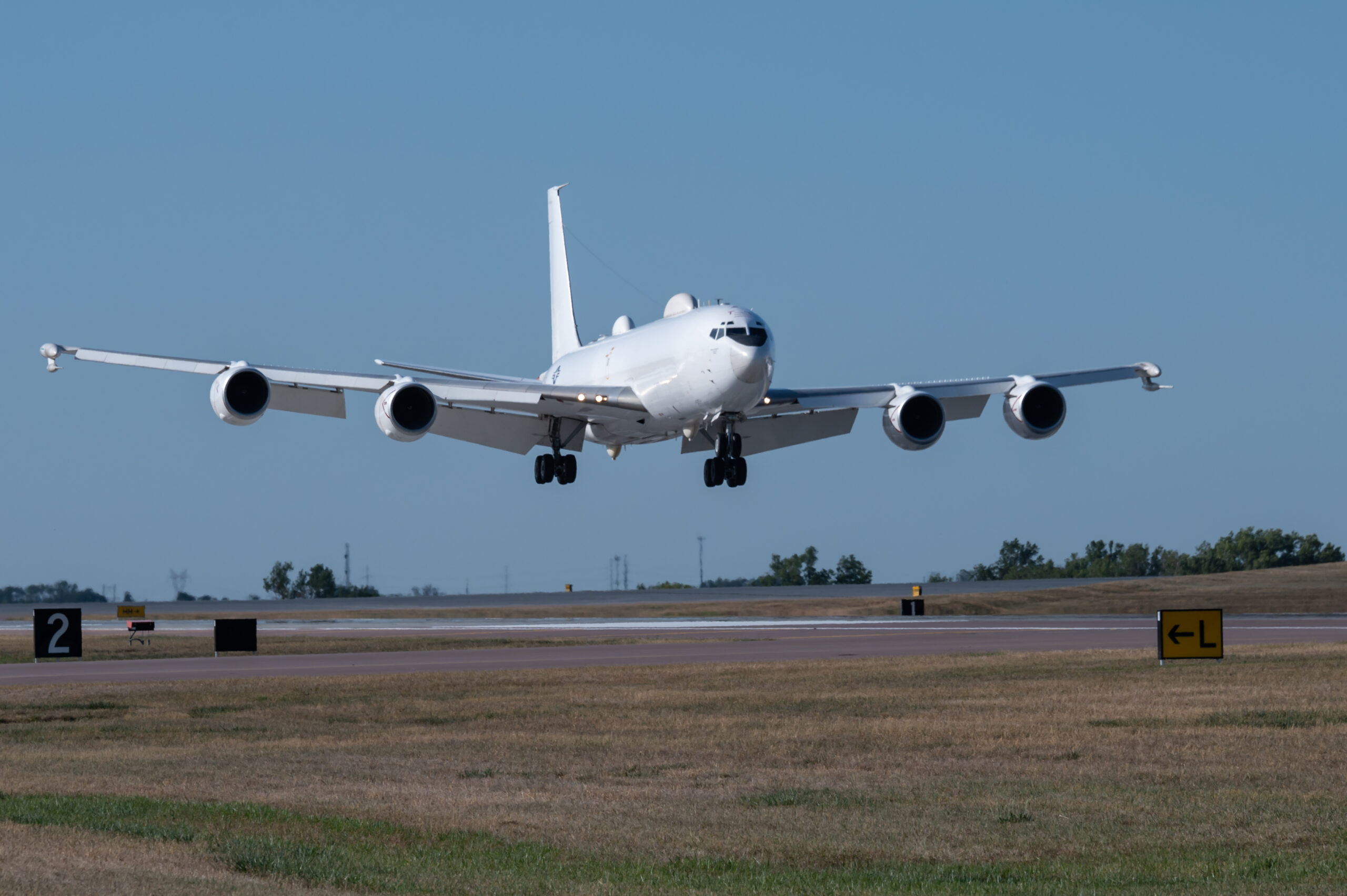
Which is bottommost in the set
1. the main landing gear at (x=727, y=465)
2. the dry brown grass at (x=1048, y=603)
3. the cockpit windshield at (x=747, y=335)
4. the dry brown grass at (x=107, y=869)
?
the dry brown grass at (x=1048, y=603)

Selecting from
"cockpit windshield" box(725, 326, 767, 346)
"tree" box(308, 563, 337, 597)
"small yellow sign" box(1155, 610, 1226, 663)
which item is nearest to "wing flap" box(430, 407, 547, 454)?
"cockpit windshield" box(725, 326, 767, 346)

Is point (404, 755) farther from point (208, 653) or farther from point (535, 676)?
point (208, 653)

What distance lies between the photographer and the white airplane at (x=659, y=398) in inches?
1689

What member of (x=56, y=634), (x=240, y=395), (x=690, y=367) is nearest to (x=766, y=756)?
(x=690, y=367)

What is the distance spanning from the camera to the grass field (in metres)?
14.5

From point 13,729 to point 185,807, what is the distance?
11311mm

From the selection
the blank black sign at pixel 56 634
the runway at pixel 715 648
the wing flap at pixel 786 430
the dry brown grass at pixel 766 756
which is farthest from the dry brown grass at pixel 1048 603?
the dry brown grass at pixel 766 756

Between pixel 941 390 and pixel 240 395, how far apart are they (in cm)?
2160

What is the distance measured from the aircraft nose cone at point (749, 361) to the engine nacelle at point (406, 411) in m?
9.78

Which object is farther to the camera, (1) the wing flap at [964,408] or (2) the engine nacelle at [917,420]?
(1) the wing flap at [964,408]

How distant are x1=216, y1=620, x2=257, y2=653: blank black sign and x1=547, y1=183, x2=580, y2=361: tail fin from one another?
2276 centimetres

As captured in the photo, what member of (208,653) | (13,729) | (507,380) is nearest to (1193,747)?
(13,729)

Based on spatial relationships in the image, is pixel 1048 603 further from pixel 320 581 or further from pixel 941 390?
pixel 320 581

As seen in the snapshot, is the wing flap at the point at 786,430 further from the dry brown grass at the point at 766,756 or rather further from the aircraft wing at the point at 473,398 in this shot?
the dry brown grass at the point at 766,756
